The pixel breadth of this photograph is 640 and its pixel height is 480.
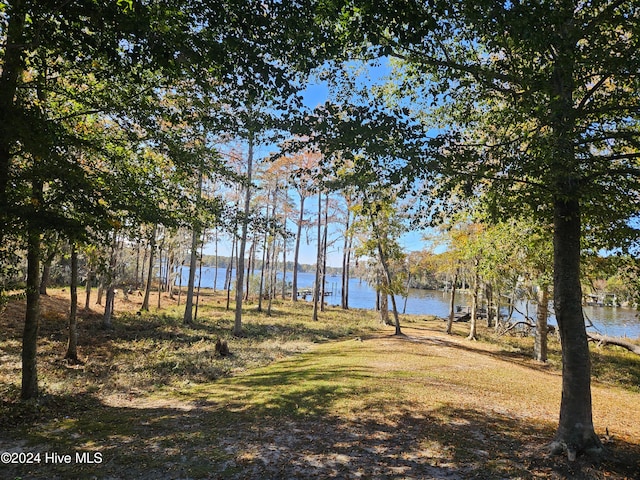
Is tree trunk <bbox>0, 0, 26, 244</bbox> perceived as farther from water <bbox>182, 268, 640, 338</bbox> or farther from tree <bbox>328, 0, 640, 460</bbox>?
water <bbox>182, 268, 640, 338</bbox>

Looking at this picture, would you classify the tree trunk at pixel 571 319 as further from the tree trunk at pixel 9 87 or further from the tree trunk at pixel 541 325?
the tree trunk at pixel 541 325

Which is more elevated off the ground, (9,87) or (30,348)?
(9,87)

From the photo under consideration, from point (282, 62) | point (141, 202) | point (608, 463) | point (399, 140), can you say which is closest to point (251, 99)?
point (282, 62)

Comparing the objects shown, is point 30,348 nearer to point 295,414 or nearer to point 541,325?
point 295,414

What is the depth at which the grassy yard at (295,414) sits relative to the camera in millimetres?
5082

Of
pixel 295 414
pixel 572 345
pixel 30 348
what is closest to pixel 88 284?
pixel 30 348

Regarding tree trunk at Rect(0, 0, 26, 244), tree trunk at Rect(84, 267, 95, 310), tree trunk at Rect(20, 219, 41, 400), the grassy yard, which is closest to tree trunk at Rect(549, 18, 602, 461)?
the grassy yard

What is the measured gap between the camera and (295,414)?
24.1 feet

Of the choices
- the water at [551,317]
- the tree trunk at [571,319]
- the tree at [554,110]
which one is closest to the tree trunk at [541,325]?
the water at [551,317]

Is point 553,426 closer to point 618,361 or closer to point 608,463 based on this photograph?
point 608,463

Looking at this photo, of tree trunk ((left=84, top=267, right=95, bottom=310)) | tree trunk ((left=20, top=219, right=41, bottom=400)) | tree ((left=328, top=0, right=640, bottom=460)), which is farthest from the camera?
tree trunk ((left=84, top=267, right=95, bottom=310))

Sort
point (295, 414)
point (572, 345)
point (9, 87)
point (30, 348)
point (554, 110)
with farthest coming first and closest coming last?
point (30, 348), point (295, 414), point (572, 345), point (9, 87), point (554, 110)

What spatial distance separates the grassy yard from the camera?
16.7 feet

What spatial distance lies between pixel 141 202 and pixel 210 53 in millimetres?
4603
